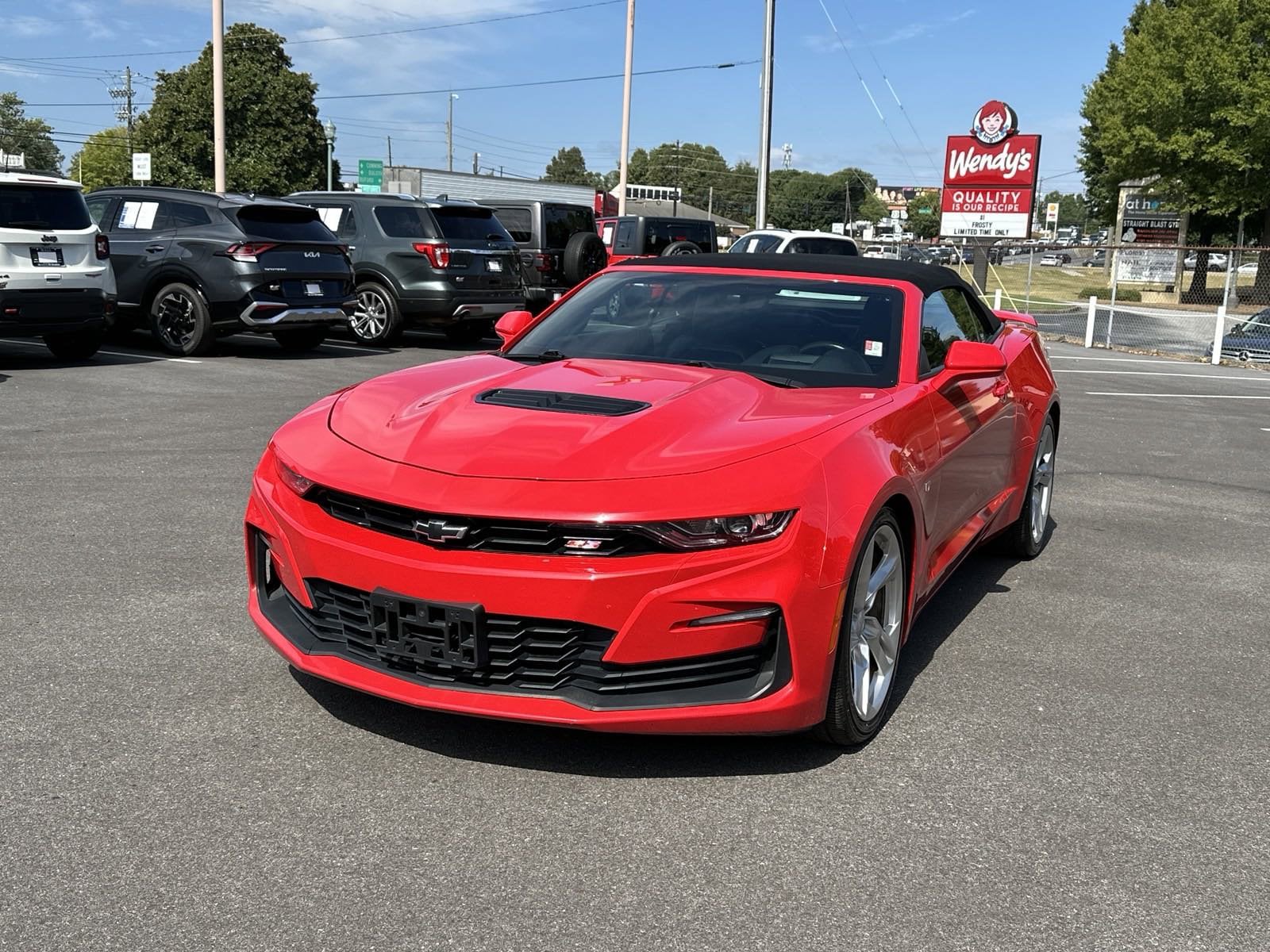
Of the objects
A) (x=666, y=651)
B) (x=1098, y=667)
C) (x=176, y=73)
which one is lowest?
(x=1098, y=667)

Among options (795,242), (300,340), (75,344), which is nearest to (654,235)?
(795,242)

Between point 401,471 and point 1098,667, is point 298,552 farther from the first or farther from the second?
point 1098,667

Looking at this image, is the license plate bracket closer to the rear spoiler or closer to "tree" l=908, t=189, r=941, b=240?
the rear spoiler

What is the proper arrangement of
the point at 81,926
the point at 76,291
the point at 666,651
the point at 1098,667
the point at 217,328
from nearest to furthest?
the point at 81,926 → the point at 666,651 → the point at 1098,667 → the point at 76,291 → the point at 217,328

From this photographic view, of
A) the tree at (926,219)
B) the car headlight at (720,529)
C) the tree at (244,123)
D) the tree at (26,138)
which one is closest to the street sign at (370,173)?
the tree at (244,123)

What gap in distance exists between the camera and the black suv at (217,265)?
13328 mm

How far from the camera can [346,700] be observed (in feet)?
13.2

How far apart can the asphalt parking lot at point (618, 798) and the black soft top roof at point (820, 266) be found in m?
1.41

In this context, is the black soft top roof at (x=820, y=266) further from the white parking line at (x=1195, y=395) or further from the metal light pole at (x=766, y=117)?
the metal light pole at (x=766, y=117)

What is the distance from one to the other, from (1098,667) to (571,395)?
226 cm

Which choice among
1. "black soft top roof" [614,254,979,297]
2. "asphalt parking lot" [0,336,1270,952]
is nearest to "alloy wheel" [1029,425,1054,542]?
"asphalt parking lot" [0,336,1270,952]

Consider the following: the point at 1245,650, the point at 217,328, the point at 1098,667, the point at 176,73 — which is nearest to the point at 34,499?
the point at 1098,667

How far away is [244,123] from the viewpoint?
66.2m

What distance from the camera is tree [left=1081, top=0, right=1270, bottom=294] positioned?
136 feet
